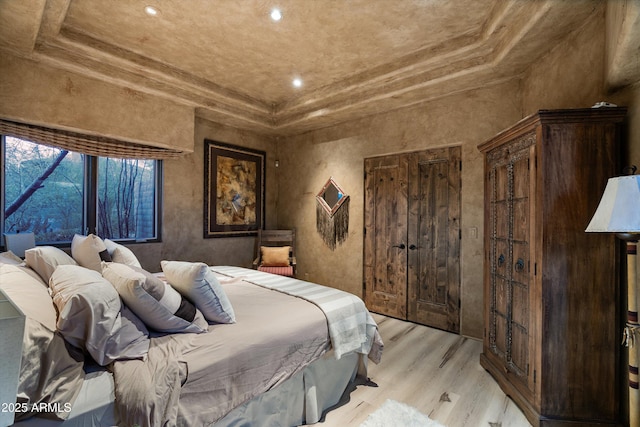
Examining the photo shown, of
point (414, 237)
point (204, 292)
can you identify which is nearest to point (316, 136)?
point (414, 237)

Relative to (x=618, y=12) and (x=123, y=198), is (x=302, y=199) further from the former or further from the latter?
(x=618, y=12)

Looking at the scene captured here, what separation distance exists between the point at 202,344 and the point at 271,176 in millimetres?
3996

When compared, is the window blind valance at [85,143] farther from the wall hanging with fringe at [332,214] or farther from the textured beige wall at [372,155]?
the wall hanging with fringe at [332,214]

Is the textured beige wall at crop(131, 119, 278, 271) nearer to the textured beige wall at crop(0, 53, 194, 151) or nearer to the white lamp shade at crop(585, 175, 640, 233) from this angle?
the textured beige wall at crop(0, 53, 194, 151)

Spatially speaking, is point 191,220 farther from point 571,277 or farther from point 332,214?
point 571,277

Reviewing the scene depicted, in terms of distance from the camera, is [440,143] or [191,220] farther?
[191,220]

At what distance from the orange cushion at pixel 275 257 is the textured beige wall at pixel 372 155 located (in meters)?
0.53

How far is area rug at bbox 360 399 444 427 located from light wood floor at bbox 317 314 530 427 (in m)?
0.06

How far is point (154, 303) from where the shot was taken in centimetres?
149

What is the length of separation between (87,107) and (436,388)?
4270 millimetres

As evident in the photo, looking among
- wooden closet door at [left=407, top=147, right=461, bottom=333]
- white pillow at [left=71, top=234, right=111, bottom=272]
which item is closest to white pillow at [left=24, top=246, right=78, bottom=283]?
white pillow at [left=71, top=234, right=111, bottom=272]

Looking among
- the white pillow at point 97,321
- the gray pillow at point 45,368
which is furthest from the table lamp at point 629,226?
the gray pillow at point 45,368

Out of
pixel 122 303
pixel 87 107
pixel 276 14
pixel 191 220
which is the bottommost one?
pixel 122 303

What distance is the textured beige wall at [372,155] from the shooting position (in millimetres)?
3176
